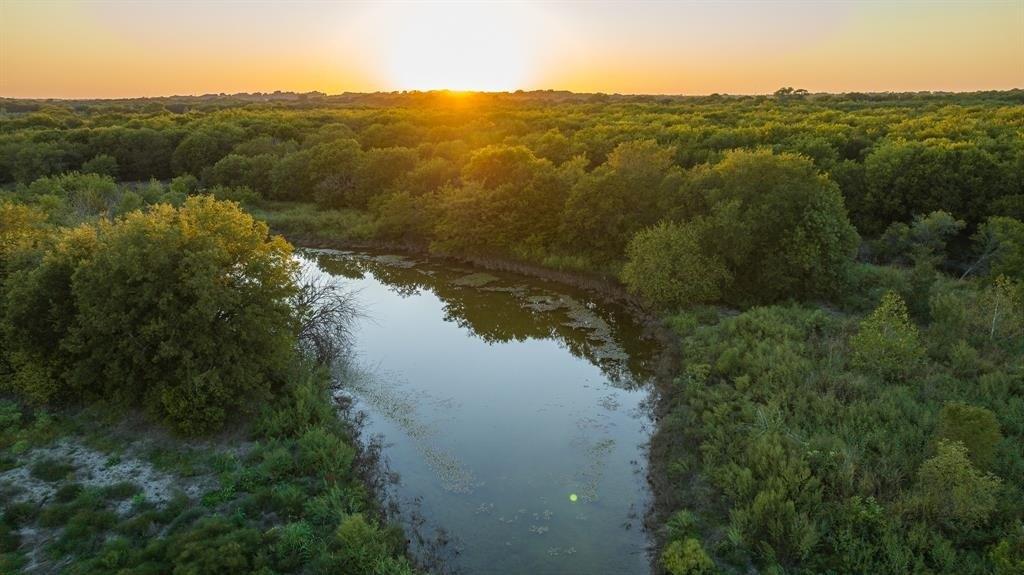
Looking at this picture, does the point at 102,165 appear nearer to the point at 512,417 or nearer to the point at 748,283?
the point at 512,417

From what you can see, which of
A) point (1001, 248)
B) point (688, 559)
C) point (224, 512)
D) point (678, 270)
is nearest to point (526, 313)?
point (678, 270)

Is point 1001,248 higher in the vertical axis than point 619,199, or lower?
lower

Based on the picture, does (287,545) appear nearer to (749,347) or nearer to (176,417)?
(176,417)

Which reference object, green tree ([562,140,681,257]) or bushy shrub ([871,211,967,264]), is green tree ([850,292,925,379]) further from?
green tree ([562,140,681,257])

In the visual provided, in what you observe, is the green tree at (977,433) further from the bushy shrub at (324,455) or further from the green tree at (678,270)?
the bushy shrub at (324,455)

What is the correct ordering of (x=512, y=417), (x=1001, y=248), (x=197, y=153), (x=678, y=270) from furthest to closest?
(x=197, y=153) < (x=678, y=270) < (x=1001, y=248) < (x=512, y=417)

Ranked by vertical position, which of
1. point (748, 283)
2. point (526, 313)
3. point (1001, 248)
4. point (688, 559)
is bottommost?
point (526, 313)

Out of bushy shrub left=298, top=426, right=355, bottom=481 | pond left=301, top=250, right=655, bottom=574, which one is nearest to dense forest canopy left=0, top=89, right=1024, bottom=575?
pond left=301, top=250, right=655, bottom=574
